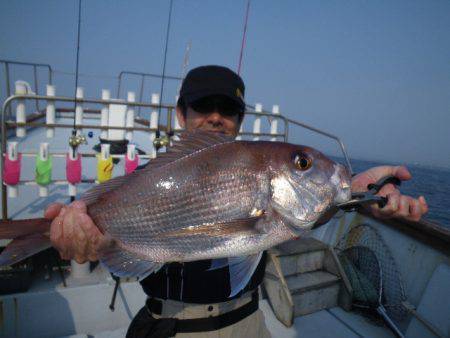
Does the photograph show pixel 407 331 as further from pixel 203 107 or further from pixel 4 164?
pixel 4 164

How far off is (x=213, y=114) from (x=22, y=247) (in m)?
1.53

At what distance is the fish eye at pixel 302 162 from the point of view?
5.60ft

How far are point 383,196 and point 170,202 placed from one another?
4.21 ft

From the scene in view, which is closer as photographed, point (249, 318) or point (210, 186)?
point (210, 186)

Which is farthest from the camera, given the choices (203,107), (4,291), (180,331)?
(4,291)

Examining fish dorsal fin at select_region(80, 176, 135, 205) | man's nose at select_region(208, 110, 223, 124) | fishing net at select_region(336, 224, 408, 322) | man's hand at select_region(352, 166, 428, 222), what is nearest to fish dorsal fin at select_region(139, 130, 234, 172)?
fish dorsal fin at select_region(80, 176, 135, 205)

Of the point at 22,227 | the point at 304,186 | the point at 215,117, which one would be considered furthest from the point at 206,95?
the point at 22,227

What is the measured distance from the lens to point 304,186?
1.67 meters

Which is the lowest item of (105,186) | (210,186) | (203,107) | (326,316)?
(326,316)

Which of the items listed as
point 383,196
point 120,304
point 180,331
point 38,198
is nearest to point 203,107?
point 383,196

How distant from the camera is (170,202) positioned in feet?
5.51

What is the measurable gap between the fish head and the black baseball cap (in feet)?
2.53

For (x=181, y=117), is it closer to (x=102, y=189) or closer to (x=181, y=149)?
(x=181, y=149)

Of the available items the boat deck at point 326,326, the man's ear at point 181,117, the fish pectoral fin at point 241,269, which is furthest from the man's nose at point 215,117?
the boat deck at point 326,326
